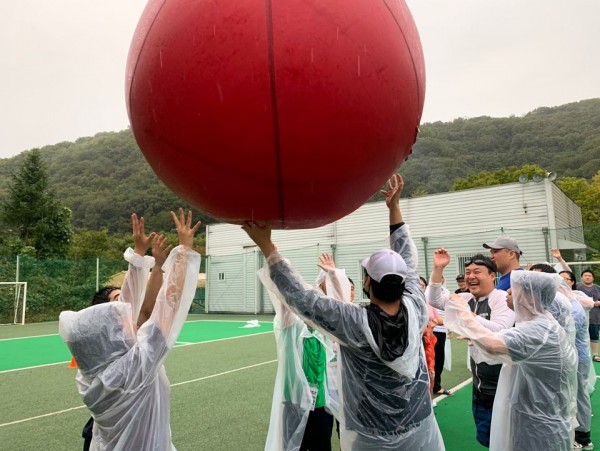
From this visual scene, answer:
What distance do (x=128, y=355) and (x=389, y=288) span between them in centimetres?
142

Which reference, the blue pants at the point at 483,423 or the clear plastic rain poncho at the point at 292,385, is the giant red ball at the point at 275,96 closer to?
the clear plastic rain poncho at the point at 292,385

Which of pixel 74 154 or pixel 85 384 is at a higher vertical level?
pixel 74 154

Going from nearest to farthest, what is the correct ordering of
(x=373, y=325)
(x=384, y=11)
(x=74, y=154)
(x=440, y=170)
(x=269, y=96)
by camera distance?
(x=269, y=96) → (x=384, y=11) → (x=373, y=325) → (x=440, y=170) → (x=74, y=154)

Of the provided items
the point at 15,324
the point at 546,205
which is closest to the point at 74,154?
the point at 15,324

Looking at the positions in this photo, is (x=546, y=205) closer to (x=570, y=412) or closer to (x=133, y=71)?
(x=570, y=412)

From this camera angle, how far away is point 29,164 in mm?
36625

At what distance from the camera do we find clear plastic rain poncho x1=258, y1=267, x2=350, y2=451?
408cm

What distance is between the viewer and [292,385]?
4219 mm

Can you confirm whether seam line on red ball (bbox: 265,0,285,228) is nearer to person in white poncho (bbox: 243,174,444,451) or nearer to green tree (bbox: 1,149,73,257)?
person in white poncho (bbox: 243,174,444,451)

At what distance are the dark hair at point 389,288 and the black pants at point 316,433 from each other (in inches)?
89.4

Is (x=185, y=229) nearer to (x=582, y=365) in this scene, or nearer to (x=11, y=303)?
(x=582, y=365)

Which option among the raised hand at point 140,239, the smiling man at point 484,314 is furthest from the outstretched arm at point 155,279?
the smiling man at point 484,314

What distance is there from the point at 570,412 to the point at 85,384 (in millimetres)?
3218

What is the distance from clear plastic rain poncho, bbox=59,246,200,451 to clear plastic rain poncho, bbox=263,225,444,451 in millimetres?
547
